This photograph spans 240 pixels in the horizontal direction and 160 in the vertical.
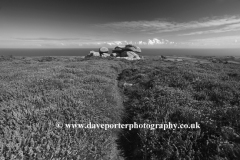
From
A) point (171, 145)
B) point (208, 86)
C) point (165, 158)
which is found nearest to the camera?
point (165, 158)

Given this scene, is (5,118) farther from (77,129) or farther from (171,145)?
(171,145)

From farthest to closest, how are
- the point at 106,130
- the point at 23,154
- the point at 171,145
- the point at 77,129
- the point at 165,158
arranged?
the point at 106,130 → the point at 77,129 → the point at 171,145 → the point at 165,158 → the point at 23,154

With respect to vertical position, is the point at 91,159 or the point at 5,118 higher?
the point at 5,118

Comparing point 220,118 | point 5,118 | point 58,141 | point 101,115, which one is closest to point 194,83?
point 220,118

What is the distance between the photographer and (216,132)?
145 inches

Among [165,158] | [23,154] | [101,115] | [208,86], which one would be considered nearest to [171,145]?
[165,158]

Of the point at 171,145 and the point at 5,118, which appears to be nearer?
the point at 171,145

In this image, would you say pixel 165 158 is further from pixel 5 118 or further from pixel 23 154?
pixel 5 118

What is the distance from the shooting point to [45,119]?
432 centimetres

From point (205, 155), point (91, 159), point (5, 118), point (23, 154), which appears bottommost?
point (91, 159)

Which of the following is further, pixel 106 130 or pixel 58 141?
pixel 106 130

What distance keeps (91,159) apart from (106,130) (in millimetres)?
1283

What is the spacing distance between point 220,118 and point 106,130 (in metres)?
4.32

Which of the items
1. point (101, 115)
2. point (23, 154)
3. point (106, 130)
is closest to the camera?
point (23, 154)
